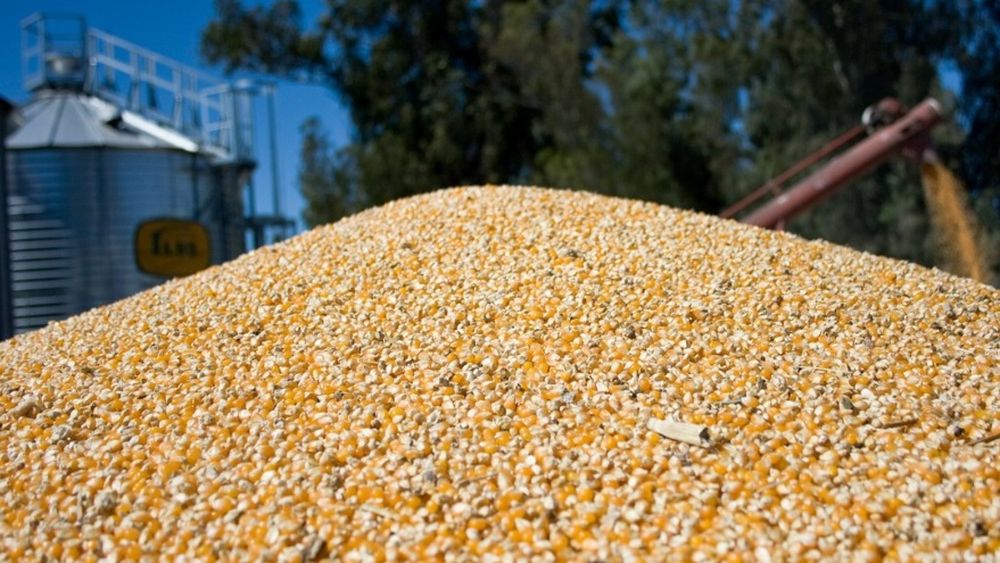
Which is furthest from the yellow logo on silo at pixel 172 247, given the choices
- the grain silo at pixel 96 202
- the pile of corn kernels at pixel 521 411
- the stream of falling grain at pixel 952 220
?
the stream of falling grain at pixel 952 220

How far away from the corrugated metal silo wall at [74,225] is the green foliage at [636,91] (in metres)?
6.40

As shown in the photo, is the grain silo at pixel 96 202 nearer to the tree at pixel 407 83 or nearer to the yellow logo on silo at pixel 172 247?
the yellow logo on silo at pixel 172 247

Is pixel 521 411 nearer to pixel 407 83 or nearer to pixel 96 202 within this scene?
pixel 96 202

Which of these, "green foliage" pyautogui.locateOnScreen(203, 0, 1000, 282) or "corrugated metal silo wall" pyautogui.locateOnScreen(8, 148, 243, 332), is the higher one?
"green foliage" pyautogui.locateOnScreen(203, 0, 1000, 282)

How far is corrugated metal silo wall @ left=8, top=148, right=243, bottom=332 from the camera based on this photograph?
9.28 meters

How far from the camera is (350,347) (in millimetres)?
3549

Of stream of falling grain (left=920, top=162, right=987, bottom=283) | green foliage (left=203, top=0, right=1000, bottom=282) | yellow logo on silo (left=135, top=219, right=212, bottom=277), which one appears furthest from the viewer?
green foliage (left=203, top=0, right=1000, bottom=282)

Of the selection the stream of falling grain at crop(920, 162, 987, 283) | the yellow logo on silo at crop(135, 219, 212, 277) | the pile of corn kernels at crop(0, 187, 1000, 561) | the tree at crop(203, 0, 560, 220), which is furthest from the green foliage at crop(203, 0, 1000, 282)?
the pile of corn kernels at crop(0, 187, 1000, 561)

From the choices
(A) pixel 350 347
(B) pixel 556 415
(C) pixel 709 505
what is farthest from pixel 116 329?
(C) pixel 709 505

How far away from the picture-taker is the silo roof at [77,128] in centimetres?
971

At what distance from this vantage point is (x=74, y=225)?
9.41 metres

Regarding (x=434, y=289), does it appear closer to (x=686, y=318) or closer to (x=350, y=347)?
(x=350, y=347)

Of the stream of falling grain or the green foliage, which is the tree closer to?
the green foliage

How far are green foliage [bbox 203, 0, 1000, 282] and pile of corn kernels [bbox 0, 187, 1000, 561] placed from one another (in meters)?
7.93
